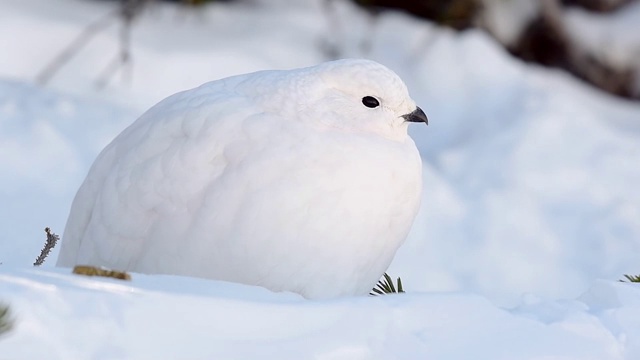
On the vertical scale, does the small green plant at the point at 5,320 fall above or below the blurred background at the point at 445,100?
above

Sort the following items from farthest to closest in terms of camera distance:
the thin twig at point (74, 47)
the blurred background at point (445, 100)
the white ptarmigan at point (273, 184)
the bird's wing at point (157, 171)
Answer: the thin twig at point (74, 47) < the blurred background at point (445, 100) < the bird's wing at point (157, 171) < the white ptarmigan at point (273, 184)

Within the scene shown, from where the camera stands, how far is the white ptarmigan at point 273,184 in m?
2.36

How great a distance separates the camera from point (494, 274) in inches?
196

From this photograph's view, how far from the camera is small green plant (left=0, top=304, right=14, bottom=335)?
1.29 metres

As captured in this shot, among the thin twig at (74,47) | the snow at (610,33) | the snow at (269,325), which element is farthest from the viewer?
the snow at (610,33)

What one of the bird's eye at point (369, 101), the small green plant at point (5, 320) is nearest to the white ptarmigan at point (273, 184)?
the bird's eye at point (369, 101)

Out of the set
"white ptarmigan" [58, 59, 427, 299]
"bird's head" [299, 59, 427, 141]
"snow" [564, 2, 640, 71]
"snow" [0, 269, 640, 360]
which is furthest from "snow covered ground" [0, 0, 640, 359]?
"bird's head" [299, 59, 427, 141]

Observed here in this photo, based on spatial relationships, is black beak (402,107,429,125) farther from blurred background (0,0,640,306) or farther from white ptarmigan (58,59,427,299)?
blurred background (0,0,640,306)

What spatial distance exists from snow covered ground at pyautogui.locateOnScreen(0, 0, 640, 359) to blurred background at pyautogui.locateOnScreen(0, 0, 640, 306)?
0.01 metres

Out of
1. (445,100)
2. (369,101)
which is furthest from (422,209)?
(369,101)

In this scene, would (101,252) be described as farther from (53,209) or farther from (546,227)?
(546,227)

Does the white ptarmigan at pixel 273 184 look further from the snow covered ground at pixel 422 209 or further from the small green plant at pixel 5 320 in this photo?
the small green plant at pixel 5 320

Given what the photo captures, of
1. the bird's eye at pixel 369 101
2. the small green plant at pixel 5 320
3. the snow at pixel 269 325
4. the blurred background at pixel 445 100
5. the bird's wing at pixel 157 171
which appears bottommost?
the blurred background at pixel 445 100

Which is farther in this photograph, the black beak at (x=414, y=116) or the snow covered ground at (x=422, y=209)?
the black beak at (x=414, y=116)
